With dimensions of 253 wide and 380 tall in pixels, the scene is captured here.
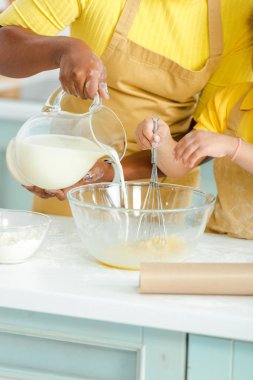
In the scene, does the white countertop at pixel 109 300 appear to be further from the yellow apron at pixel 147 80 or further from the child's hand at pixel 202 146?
the yellow apron at pixel 147 80

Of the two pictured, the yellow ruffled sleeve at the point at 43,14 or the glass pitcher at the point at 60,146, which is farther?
the yellow ruffled sleeve at the point at 43,14

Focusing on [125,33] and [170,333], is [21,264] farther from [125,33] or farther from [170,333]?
[125,33]

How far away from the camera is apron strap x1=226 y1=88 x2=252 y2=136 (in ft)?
5.80

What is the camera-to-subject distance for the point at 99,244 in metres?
1.37

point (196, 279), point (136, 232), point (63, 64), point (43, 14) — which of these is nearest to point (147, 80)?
point (43, 14)

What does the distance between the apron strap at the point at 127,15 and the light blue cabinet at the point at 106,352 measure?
79 centimetres

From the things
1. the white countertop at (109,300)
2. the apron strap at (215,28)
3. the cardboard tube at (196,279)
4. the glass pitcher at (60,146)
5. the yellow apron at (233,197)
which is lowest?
the yellow apron at (233,197)

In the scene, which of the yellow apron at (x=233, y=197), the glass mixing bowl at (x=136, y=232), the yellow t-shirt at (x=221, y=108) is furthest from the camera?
the yellow t-shirt at (x=221, y=108)

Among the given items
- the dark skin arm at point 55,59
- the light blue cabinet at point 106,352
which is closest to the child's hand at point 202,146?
the dark skin arm at point 55,59

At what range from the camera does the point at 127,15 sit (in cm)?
176

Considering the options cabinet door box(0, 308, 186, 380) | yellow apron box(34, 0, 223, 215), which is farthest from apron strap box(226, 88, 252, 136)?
cabinet door box(0, 308, 186, 380)

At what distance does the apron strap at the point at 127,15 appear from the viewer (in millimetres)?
1757

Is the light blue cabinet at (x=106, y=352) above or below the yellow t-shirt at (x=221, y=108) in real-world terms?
below

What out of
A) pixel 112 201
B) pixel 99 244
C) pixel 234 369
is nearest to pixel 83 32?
pixel 112 201
